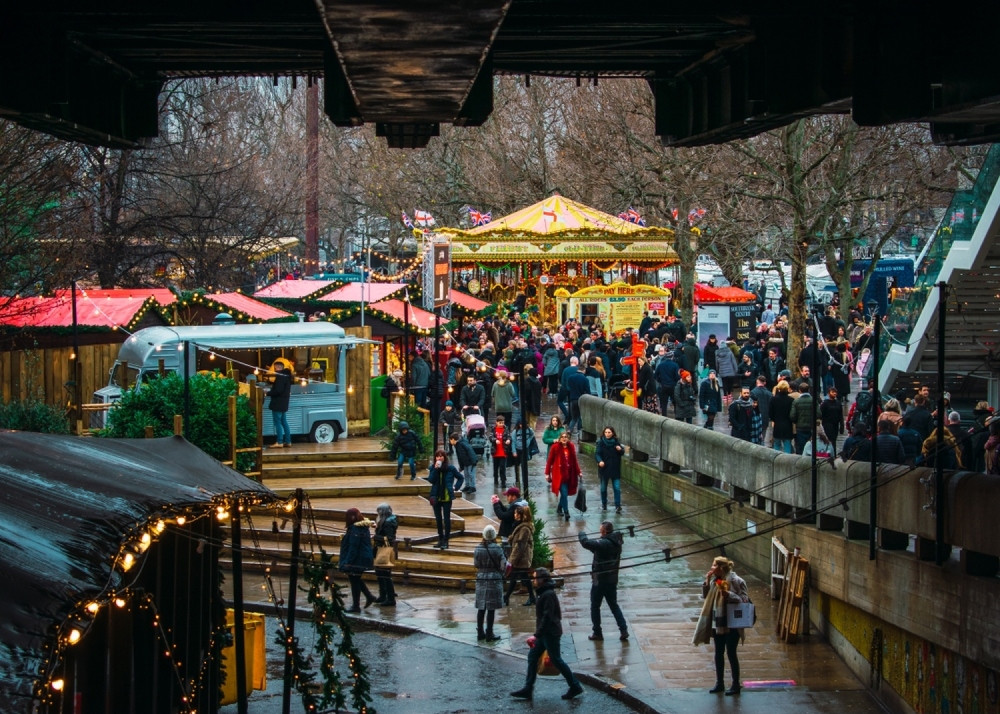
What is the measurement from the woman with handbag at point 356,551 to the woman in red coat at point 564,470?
4.66m

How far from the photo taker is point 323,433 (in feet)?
83.5

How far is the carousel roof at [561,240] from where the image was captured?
5028 cm

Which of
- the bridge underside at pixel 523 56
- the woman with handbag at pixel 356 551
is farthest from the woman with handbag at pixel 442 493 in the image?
the bridge underside at pixel 523 56

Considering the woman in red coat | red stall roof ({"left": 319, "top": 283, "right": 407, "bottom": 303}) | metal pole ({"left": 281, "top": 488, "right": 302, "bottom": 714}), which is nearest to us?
metal pole ({"left": 281, "top": 488, "right": 302, "bottom": 714})

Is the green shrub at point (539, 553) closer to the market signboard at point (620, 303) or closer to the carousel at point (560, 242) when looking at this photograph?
the market signboard at point (620, 303)

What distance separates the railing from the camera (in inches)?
926

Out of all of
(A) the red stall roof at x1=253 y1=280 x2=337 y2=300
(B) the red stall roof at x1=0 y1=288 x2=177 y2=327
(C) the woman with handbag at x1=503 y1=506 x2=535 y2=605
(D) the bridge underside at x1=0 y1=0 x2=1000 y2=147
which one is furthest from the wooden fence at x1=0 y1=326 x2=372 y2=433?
(A) the red stall roof at x1=253 y1=280 x2=337 y2=300

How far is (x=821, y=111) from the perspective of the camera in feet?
45.2

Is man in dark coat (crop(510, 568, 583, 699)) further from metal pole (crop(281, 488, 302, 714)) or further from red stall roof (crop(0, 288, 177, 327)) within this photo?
red stall roof (crop(0, 288, 177, 327))

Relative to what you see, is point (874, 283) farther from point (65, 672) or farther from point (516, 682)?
point (65, 672)

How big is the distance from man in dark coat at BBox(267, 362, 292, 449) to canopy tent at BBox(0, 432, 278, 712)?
10.8 metres

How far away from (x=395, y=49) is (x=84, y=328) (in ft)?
55.9

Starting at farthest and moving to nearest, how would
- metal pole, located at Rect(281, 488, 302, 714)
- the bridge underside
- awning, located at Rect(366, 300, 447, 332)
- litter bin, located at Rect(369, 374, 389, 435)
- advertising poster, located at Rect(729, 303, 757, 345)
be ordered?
advertising poster, located at Rect(729, 303, 757, 345) → awning, located at Rect(366, 300, 447, 332) → litter bin, located at Rect(369, 374, 389, 435) → metal pole, located at Rect(281, 488, 302, 714) → the bridge underside

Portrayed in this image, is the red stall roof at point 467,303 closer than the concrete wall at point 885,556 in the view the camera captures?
No
